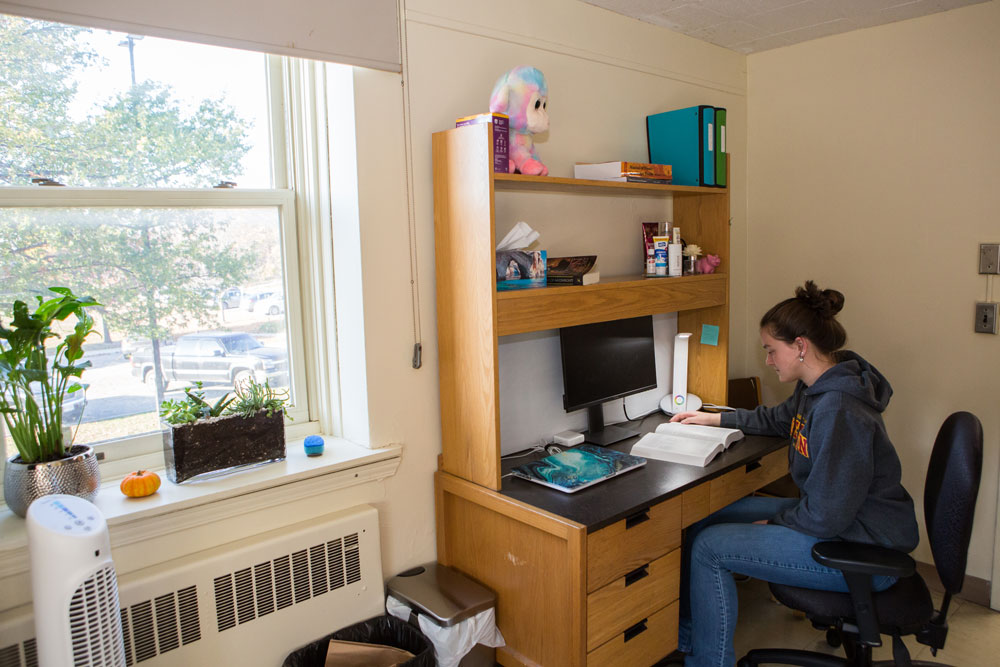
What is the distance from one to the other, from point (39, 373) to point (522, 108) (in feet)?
4.73

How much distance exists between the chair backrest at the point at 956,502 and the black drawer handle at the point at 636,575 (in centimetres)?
77

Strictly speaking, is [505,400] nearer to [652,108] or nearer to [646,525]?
[646,525]

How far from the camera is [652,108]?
9.36ft

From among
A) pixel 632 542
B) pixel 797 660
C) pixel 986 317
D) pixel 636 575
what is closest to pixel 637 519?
pixel 632 542

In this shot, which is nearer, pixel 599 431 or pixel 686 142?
pixel 599 431

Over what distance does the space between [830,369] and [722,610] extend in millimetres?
793

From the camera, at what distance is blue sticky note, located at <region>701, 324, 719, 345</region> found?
2877 millimetres

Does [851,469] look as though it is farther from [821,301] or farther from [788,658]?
[788,658]

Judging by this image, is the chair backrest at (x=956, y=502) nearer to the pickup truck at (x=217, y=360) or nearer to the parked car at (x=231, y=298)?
the pickup truck at (x=217, y=360)

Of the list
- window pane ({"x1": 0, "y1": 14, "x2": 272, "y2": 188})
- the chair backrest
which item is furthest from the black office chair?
window pane ({"x1": 0, "y1": 14, "x2": 272, "y2": 188})

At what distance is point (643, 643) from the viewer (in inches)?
79.5

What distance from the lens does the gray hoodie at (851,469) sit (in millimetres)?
1839

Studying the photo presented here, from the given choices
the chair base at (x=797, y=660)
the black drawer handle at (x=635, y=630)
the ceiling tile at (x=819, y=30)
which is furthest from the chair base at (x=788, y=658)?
the ceiling tile at (x=819, y=30)

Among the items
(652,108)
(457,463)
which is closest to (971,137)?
(652,108)
